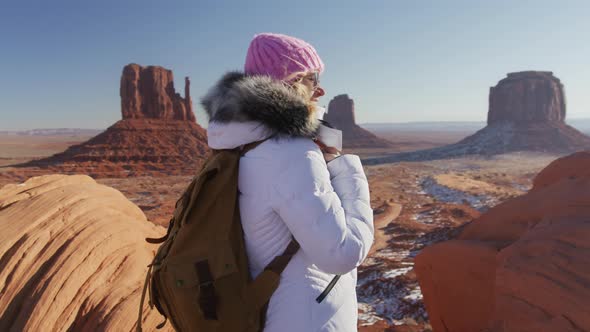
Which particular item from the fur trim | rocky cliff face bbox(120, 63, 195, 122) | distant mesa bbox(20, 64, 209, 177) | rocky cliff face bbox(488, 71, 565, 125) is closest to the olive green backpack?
the fur trim

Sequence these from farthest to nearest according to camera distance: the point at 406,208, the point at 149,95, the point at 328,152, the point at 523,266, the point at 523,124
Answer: the point at 523,124
the point at 149,95
the point at 406,208
the point at 523,266
the point at 328,152

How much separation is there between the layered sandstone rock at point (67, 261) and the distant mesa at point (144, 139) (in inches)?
1439

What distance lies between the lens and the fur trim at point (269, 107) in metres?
1.35

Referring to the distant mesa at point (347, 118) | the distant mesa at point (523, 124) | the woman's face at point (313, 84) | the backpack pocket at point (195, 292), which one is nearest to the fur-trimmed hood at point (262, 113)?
the woman's face at point (313, 84)

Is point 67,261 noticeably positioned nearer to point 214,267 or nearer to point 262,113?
point 214,267

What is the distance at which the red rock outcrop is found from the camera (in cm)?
267

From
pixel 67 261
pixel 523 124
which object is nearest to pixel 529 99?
pixel 523 124

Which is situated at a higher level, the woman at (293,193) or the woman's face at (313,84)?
the woman's face at (313,84)

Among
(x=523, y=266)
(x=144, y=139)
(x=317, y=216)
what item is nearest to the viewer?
(x=317, y=216)

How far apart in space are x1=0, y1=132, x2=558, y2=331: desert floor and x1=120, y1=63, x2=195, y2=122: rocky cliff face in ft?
69.7

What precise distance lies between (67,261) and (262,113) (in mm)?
3109

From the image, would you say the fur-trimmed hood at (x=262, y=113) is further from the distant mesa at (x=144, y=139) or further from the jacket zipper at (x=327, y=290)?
the distant mesa at (x=144, y=139)

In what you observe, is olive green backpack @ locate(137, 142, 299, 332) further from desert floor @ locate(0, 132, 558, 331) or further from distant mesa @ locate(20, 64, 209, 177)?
distant mesa @ locate(20, 64, 209, 177)

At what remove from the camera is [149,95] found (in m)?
57.4
